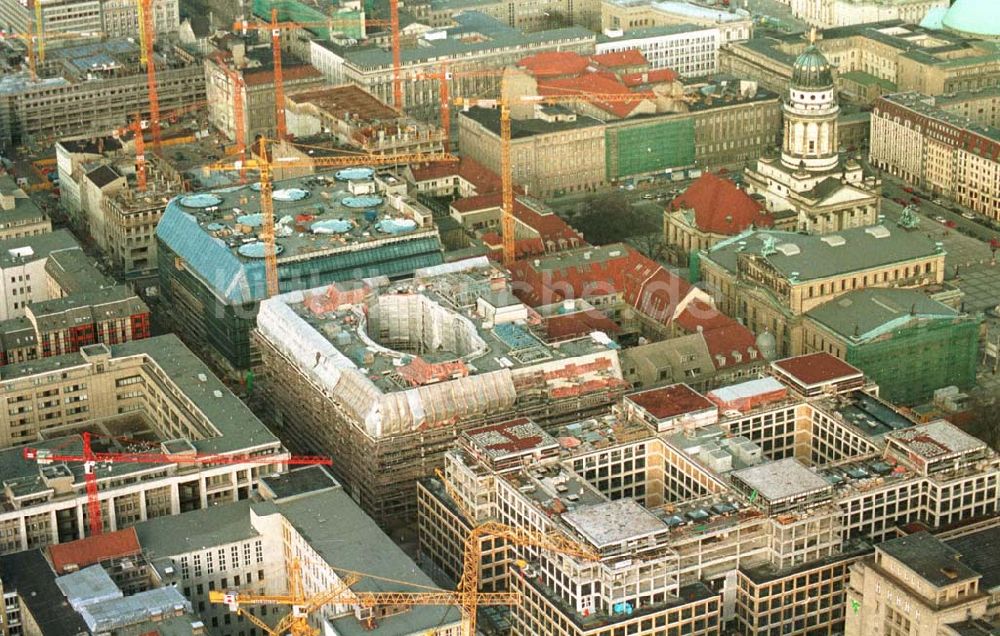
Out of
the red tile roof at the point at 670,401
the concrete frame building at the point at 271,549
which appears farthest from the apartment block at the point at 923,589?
the concrete frame building at the point at 271,549

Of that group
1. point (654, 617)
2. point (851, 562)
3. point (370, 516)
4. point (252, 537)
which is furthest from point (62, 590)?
point (851, 562)

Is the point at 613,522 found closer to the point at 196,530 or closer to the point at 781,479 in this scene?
the point at 781,479

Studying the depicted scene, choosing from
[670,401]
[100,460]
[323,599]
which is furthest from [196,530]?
[670,401]

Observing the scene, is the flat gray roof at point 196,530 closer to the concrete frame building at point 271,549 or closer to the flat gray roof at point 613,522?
the concrete frame building at point 271,549

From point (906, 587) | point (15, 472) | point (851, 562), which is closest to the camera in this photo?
point (906, 587)

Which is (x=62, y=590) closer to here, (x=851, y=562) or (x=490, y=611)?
(x=490, y=611)

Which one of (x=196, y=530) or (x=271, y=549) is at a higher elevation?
(x=196, y=530)

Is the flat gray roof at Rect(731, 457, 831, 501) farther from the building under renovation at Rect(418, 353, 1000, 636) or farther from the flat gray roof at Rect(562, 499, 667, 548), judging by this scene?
the flat gray roof at Rect(562, 499, 667, 548)
